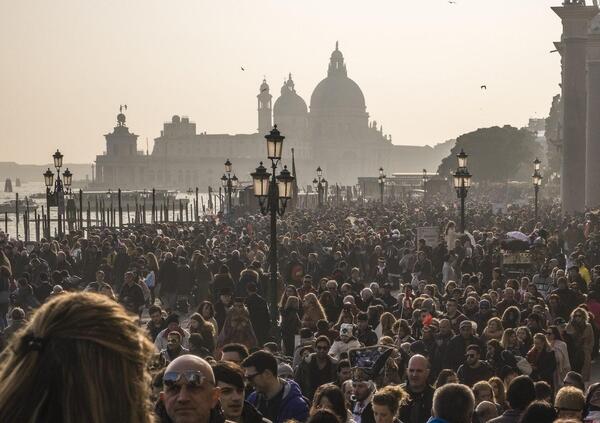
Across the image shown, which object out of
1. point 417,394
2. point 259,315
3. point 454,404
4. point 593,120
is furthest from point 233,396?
point 593,120

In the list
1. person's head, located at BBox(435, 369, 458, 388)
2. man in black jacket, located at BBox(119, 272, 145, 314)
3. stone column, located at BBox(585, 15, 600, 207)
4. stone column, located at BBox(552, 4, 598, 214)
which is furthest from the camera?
stone column, located at BBox(585, 15, 600, 207)

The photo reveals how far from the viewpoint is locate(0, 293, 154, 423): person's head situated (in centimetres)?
236

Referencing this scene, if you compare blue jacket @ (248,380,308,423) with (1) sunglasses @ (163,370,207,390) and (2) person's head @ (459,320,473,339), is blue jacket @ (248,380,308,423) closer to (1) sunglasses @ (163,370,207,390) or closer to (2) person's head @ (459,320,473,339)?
(1) sunglasses @ (163,370,207,390)

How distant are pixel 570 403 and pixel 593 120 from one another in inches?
1726

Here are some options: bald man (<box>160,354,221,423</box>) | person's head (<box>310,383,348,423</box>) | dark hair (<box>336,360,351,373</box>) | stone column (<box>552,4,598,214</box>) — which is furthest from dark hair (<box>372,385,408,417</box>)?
stone column (<box>552,4,598,214</box>)

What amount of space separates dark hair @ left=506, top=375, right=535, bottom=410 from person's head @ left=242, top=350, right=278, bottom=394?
136 cm

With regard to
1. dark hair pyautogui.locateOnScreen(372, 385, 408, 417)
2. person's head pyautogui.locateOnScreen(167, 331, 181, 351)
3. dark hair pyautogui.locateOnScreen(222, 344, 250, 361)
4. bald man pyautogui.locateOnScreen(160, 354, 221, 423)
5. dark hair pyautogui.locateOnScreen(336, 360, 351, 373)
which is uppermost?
bald man pyautogui.locateOnScreen(160, 354, 221, 423)

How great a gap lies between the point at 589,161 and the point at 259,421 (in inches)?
1762

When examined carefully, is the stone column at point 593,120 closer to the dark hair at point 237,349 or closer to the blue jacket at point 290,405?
the dark hair at point 237,349

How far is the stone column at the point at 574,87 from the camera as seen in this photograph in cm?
4181

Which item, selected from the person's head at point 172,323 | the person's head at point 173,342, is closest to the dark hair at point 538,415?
the person's head at point 173,342

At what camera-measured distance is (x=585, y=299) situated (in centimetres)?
1605

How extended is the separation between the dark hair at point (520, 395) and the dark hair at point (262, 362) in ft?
4.48

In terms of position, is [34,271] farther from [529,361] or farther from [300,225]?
[300,225]
